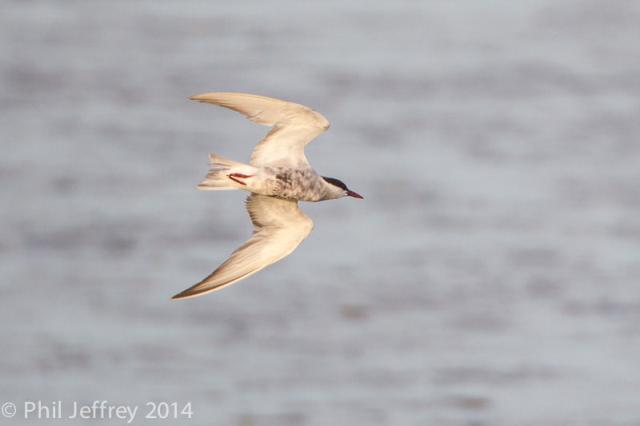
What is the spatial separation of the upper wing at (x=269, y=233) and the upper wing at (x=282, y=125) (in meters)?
0.25

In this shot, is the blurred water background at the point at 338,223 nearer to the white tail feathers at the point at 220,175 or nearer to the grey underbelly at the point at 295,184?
the grey underbelly at the point at 295,184

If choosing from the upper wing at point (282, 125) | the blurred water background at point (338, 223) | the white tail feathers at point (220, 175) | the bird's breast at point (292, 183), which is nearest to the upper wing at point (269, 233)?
the bird's breast at point (292, 183)

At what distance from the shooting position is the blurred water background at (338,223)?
14977 mm

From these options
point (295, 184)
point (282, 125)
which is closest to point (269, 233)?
point (295, 184)

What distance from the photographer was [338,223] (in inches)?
704

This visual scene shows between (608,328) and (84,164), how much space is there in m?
6.68

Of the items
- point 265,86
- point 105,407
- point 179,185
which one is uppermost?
point 265,86

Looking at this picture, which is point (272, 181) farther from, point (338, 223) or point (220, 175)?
point (338, 223)

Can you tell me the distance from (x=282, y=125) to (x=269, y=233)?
0.57 metres

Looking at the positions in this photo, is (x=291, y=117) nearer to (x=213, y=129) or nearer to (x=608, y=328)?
Result: (x=608, y=328)

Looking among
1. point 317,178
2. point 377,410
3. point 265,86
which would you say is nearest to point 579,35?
point 265,86

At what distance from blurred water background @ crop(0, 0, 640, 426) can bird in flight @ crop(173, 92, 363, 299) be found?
226 inches

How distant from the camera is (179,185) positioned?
18641mm

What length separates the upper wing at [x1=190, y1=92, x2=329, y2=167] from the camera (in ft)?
27.3
